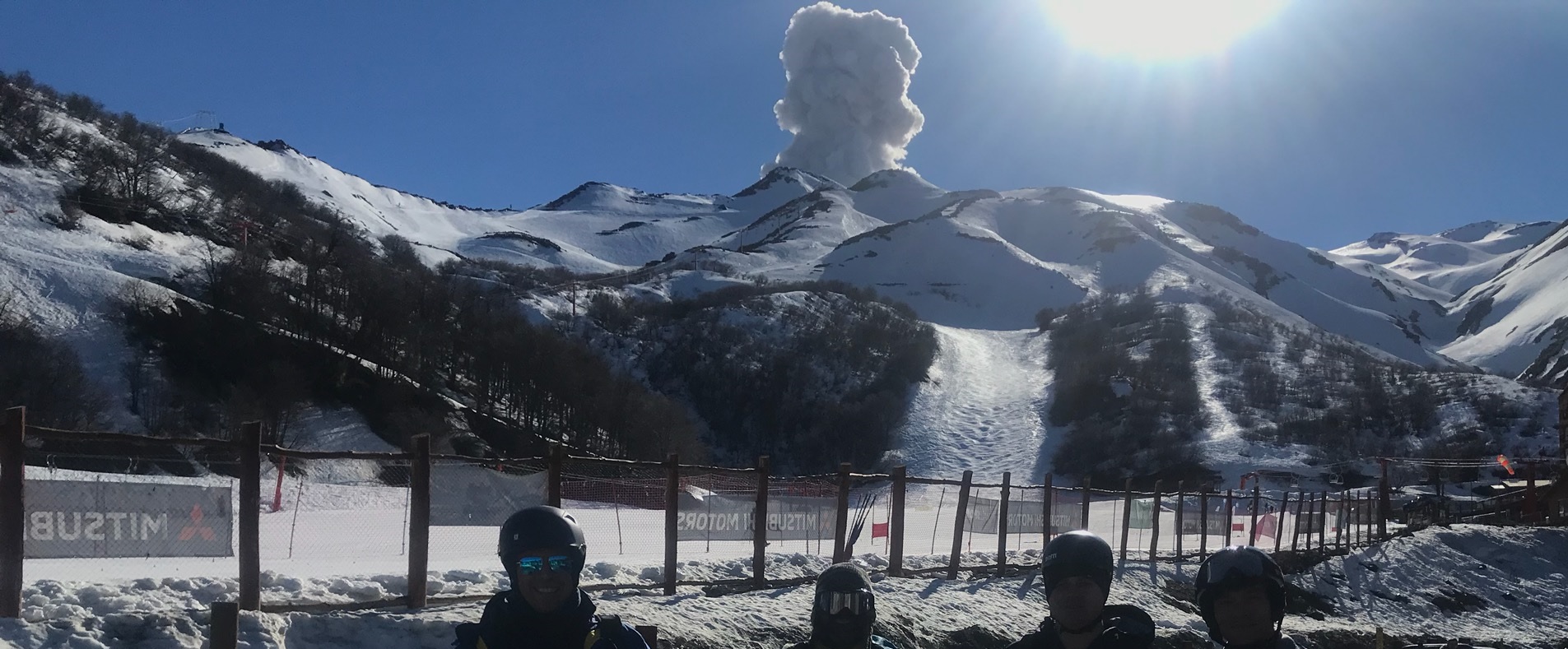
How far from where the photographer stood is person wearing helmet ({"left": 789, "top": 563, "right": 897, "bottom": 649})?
3873mm

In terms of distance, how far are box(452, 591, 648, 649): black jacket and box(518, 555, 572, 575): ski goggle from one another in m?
0.11

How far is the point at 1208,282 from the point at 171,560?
144 metres

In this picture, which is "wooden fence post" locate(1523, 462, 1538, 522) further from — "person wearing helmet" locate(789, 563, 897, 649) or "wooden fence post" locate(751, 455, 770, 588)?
"person wearing helmet" locate(789, 563, 897, 649)

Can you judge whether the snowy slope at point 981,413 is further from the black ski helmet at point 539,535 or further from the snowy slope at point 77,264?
the black ski helmet at point 539,535

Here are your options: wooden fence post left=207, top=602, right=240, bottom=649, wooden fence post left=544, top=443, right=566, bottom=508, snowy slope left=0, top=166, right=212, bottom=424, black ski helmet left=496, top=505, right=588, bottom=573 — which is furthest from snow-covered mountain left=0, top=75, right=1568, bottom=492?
black ski helmet left=496, top=505, right=588, bottom=573

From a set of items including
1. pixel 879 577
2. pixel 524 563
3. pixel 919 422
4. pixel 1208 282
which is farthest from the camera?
pixel 1208 282

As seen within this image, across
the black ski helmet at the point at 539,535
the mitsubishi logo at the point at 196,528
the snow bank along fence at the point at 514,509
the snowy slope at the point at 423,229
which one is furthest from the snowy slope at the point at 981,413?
the snowy slope at the point at 423,229

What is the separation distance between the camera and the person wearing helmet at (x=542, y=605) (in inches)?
137

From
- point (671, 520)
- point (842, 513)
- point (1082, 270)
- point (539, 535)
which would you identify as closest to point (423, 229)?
point (1082, 270)

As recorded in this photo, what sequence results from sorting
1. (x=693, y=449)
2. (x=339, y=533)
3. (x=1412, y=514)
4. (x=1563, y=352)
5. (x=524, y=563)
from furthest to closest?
(x=1563, y=352) → (x=693, y=449) → (x=1412, y=514) → (x=339, y=533) → (x=524, y=563)

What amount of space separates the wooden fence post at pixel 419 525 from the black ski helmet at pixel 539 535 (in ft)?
19.1

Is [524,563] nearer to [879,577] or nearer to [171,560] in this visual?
[171,560]

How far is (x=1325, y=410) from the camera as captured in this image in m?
86.5

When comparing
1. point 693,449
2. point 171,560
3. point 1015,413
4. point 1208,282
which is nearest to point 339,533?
point 171,560
